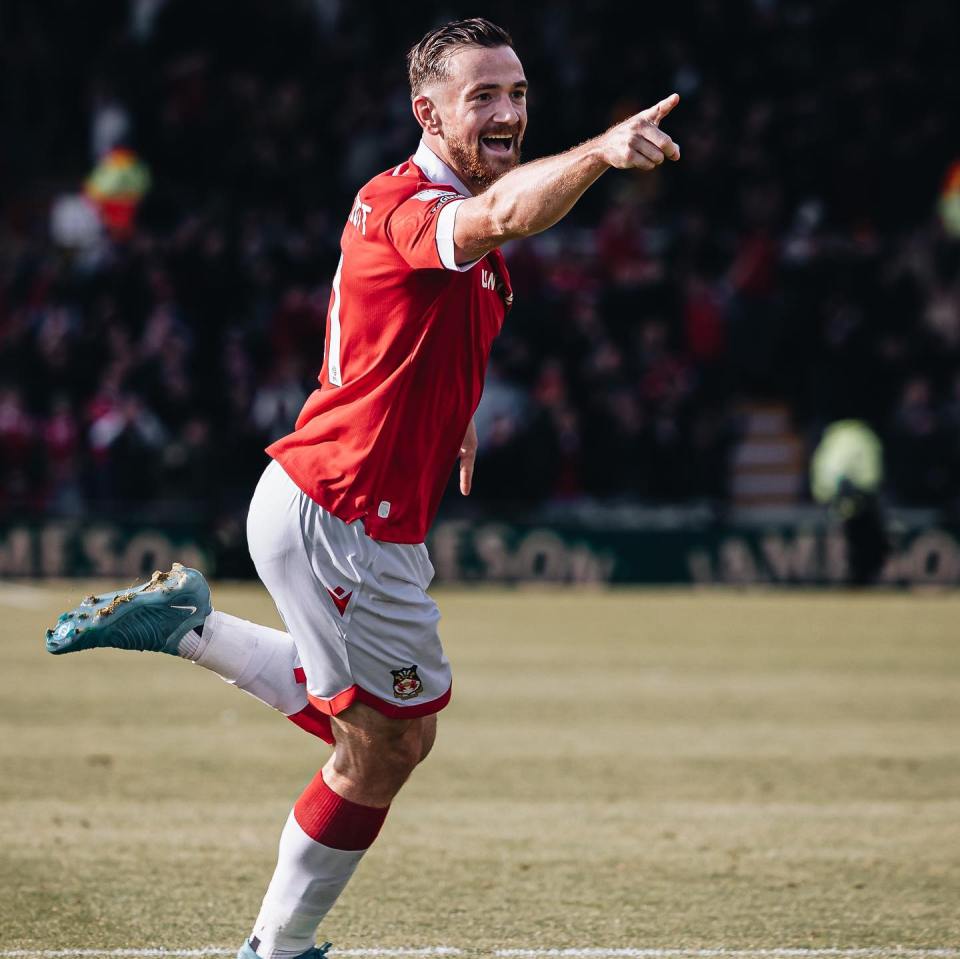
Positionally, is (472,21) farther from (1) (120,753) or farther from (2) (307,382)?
(2) (307,382)

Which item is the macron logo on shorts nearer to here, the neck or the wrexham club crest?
the wrexham club crest

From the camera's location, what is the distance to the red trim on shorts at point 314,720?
4.76 meters

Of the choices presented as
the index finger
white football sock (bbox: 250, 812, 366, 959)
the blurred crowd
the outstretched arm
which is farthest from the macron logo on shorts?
the blurred crowd

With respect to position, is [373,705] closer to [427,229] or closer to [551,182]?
[427,229]

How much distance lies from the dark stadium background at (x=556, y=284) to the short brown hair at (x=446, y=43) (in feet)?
43.6

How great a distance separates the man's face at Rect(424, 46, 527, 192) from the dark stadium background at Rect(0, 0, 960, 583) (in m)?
13.4

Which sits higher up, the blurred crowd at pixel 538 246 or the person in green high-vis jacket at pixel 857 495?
the blurred crowd at pixel 538 246

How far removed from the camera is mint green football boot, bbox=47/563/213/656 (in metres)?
4.64

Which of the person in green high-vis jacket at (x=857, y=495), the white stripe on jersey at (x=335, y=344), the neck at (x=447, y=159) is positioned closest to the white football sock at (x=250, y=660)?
the white stripe on jersey at (x=335, y=344)

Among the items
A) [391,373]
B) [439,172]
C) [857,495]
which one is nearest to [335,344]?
[391,373]

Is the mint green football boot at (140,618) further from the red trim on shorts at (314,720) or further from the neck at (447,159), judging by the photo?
the neck at (447,159)

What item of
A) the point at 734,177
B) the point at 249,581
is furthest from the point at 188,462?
the point at 734,177

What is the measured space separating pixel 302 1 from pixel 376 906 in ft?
66.5

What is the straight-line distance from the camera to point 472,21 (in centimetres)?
441
